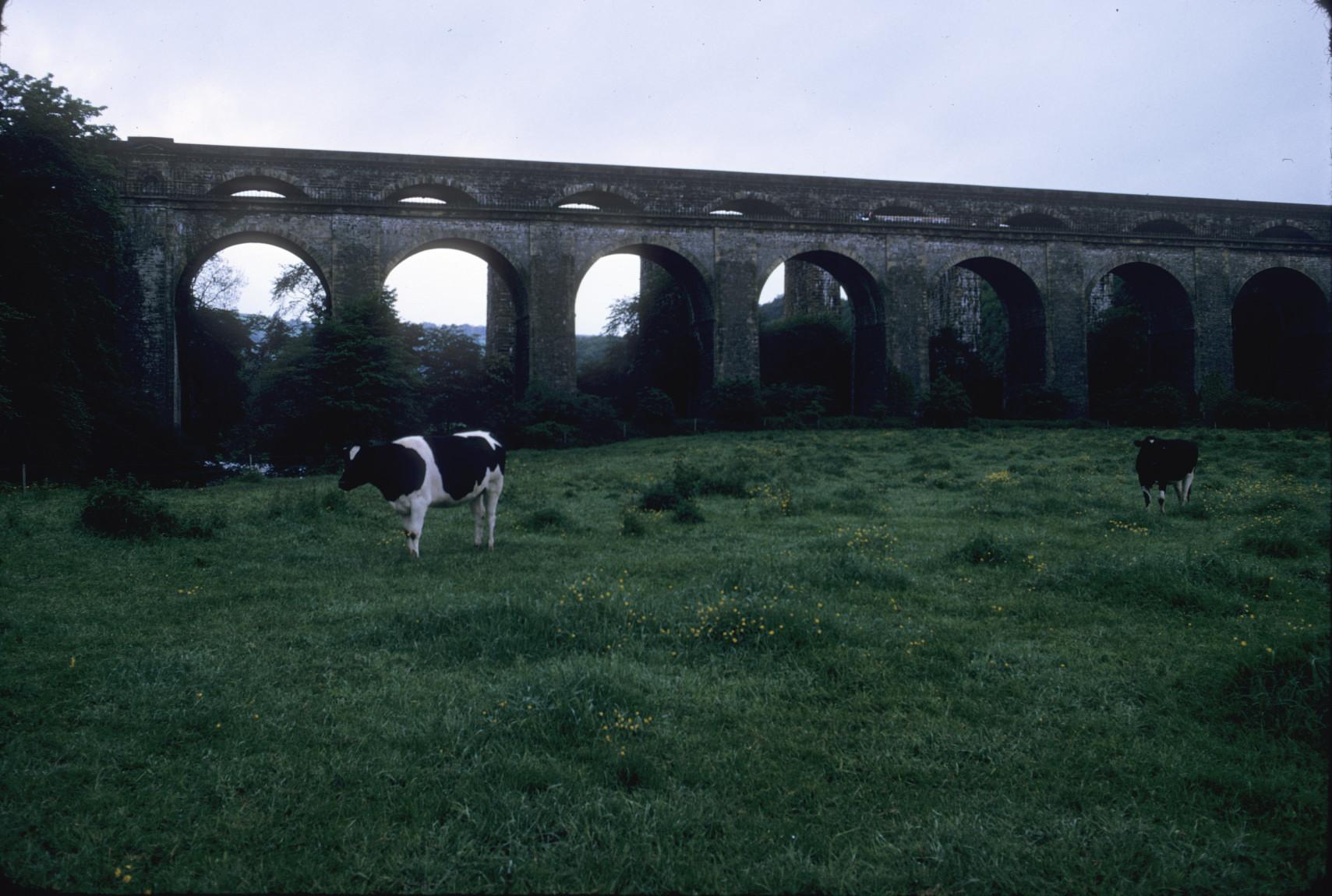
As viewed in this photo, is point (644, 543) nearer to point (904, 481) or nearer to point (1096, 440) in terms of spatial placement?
point (904, 481)

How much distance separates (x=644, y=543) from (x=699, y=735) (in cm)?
552

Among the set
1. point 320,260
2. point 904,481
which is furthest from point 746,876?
point 320,260

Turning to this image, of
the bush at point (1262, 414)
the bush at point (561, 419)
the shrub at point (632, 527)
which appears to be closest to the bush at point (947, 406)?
the bush at point (1262, 414)

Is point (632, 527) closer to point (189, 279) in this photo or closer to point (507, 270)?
point (507, 270)

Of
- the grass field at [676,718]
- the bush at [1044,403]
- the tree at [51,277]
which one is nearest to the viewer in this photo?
the grass field at [676,718]

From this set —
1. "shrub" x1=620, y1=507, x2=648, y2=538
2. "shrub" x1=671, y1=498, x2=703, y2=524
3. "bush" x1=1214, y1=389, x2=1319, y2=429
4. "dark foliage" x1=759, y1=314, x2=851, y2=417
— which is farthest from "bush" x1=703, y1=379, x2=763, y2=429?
"shrub" x1=620, y1=507, x2=648, y2=538

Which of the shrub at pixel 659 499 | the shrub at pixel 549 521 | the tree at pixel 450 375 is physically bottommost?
the shrub at pixel 549 521

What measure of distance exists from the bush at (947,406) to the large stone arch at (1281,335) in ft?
47.8

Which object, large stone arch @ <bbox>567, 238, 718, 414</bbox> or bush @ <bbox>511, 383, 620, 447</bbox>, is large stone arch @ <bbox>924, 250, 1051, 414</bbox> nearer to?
large stone arch @ <bbox>567, 238, 718, 414</bbox>

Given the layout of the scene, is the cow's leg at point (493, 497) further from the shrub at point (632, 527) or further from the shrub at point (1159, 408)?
the shrub at point (1159, 408)

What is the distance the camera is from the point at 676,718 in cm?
425

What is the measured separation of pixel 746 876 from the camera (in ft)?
9.30

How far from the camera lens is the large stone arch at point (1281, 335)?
120 ft

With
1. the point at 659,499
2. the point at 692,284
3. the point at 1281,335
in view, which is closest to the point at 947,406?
the point at 692,284
